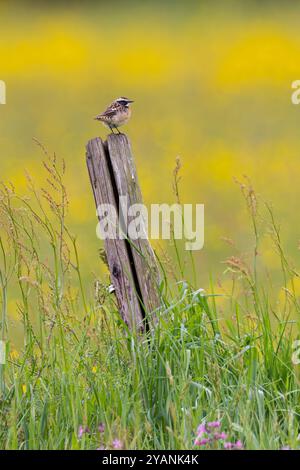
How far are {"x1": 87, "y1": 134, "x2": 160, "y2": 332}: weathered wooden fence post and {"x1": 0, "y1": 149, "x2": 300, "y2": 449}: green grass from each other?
10 cm

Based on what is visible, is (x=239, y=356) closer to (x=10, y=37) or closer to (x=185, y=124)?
(x=185, y=124)

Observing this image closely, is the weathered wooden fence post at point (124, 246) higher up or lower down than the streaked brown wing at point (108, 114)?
lower down

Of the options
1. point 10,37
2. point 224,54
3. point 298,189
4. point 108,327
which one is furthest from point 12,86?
point 108,327

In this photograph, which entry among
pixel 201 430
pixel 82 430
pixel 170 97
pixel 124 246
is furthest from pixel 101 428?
pixel 170 97

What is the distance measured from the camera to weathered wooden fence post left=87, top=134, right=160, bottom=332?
21.1ft

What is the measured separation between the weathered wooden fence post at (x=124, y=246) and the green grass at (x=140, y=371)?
10 cm

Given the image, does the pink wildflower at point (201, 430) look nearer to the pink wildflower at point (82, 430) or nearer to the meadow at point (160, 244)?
the meadow at point (160, 244)

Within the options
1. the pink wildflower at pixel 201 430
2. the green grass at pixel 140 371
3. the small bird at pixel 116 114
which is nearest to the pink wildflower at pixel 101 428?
the green grass at pixel 140 371

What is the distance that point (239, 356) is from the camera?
6.05 meters

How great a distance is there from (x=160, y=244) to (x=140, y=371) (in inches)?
32.5

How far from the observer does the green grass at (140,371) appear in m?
5.64

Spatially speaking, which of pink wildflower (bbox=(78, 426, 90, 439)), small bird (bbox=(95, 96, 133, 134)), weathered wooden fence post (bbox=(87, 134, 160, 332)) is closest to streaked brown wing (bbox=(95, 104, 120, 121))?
small bird (bbox=(95, 96, 133, 134))
